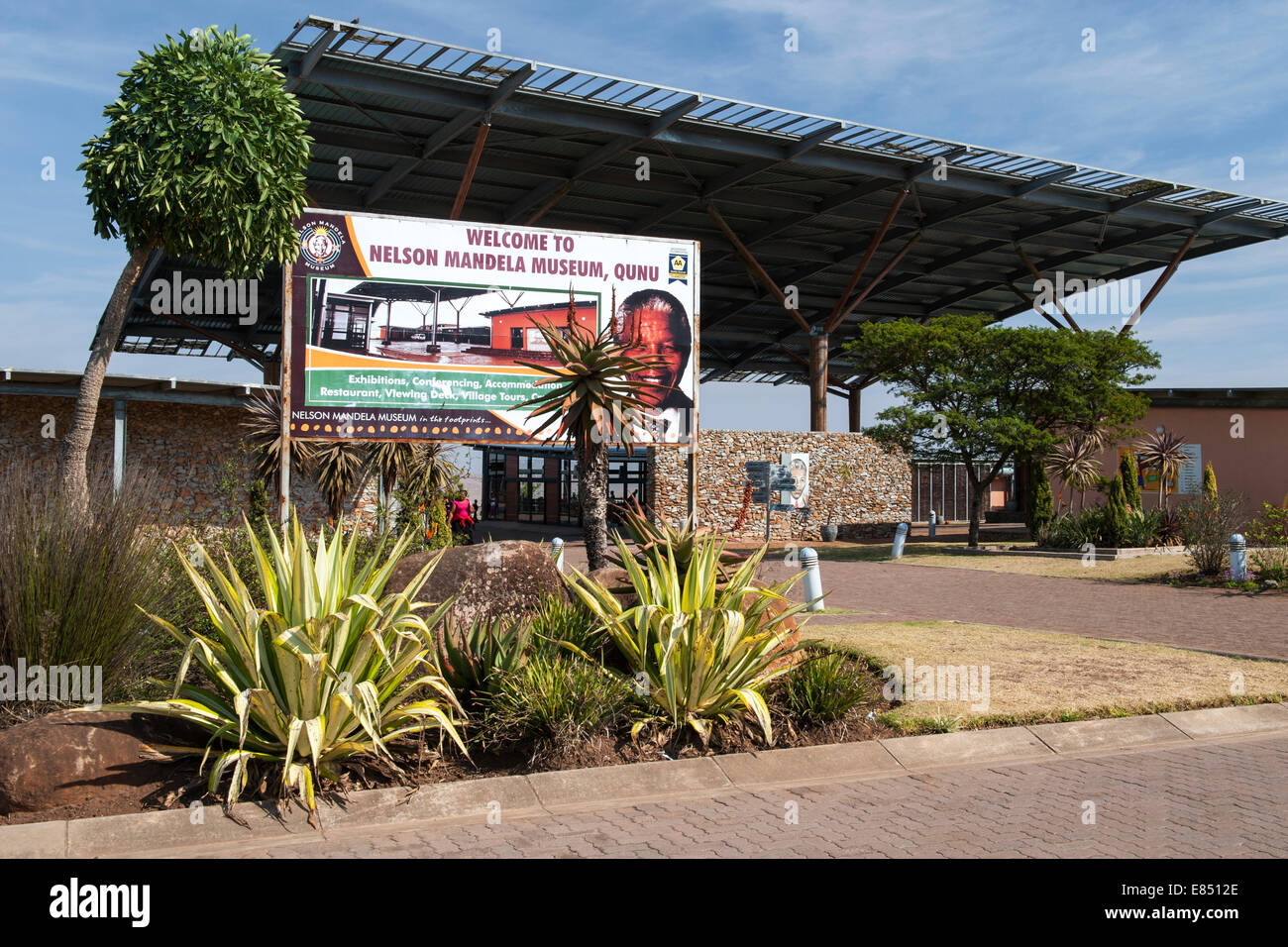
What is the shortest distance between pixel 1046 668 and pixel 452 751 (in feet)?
18.7

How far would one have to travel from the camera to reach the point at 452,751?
6.66 m

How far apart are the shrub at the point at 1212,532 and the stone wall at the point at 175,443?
51.7 ft

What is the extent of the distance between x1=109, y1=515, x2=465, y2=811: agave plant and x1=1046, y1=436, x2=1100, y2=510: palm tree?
26878mm

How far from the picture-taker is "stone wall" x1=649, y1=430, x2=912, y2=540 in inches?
1344

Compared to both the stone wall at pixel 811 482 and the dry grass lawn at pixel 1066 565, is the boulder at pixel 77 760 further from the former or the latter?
the stone wall at pixel 811 482

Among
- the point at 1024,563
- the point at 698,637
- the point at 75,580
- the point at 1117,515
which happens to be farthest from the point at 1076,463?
the point at 75,580

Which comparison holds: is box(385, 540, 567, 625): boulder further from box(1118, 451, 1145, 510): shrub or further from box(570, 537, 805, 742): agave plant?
box(1118, 451, 1145, 510): shrub

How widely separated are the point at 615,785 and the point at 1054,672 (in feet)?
16.3

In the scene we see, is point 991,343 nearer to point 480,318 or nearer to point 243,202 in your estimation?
point 480,318

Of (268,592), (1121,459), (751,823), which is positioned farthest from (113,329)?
(1121,459)

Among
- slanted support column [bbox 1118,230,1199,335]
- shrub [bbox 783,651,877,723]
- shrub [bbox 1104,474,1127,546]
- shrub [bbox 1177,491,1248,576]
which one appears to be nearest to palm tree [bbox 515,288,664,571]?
shrub [bbox 783,651,877,723]

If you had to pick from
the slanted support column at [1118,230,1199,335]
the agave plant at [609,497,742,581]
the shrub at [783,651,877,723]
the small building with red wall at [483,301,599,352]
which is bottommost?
the shrub at [783,651,877,723]

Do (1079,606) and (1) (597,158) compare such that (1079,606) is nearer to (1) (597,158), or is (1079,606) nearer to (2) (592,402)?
(2) (592,402)

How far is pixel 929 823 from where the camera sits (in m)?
5.74
